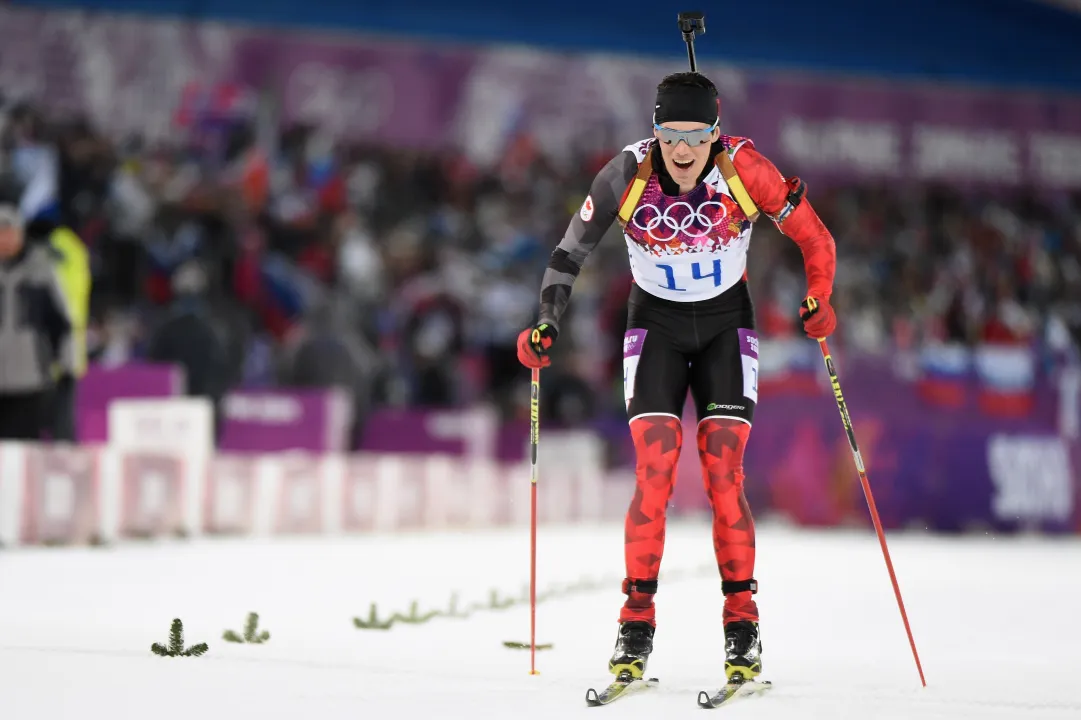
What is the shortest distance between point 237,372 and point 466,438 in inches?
89.5

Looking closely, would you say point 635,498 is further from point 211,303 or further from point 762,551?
point 211,303

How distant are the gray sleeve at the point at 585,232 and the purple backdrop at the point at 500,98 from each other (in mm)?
13142

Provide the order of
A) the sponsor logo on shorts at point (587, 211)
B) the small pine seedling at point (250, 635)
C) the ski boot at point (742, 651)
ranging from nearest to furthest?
the ski boot at point (742, 651) < the sponsor logo on shorts at point (587, 211) < the small pine seedling at point (250, 635)

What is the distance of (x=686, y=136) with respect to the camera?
5.22m

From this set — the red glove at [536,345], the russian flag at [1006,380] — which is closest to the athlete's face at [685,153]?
the red glove at [536,345]

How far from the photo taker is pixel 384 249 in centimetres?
1755

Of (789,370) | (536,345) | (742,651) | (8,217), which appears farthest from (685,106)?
(789,370)

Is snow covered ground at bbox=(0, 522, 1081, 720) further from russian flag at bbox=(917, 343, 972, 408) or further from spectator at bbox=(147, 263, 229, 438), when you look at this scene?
russian flag at bbox=(917, 343, 972, 408)

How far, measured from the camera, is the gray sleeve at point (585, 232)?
5379 millimetres

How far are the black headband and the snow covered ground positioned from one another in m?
1.96

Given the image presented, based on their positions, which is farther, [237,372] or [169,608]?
[237,372]

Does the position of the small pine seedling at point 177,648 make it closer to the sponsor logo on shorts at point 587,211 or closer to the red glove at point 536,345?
the red glove at point 536,345

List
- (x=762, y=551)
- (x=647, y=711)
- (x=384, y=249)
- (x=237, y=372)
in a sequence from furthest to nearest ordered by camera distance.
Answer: (x=384, y=249) → (x=237, y=372) → (x=762, y=551) → (x=647, y=711)

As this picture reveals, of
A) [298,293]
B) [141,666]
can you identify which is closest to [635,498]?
[141,666]
